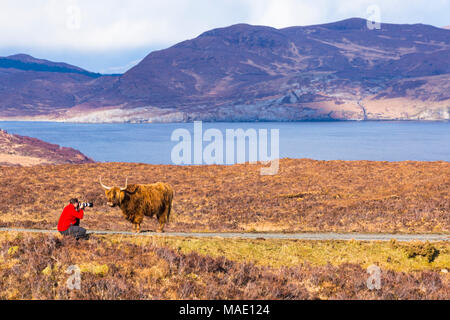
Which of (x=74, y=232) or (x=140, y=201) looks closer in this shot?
(x=74, y=232)

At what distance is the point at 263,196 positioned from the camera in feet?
114

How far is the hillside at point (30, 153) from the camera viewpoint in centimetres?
9323

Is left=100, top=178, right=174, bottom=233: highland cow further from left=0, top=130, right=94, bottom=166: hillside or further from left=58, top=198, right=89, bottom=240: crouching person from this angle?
left=0, top=130, right=94, bottom=166: hillside

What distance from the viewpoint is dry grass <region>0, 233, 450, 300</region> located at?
10084 mm

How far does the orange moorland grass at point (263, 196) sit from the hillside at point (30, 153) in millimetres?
52988

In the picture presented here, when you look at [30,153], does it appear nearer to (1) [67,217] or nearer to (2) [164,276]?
(1) [67,217]

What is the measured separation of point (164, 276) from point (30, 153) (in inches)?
4016

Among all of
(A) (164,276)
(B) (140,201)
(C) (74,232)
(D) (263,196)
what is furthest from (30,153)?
(A) (164,276)

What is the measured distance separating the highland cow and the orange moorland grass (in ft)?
11.4

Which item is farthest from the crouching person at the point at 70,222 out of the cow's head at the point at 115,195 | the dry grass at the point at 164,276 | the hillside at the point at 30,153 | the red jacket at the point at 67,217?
the hillside at the point at 30,153

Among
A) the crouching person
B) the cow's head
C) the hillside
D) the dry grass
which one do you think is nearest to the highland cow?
the cow's head
